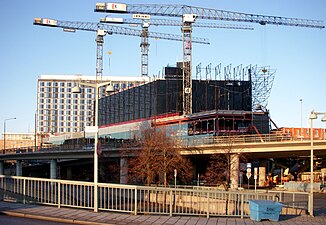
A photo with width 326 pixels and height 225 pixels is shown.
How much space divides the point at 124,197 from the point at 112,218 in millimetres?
2779

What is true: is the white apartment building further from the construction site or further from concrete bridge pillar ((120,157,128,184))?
concrete bridge pillar ((120,157,128,184))

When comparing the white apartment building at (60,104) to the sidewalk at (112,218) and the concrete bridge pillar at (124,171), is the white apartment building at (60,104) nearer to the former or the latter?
the concrete bridge pillar at (124,171)

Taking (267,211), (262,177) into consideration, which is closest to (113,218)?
(267,211)

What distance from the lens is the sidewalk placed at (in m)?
17.3

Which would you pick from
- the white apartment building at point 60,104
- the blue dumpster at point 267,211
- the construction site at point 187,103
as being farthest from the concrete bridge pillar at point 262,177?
the white apartment building at point 60,104

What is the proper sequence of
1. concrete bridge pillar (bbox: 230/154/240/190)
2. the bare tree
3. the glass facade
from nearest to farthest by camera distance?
concrete bridge pillar (bbox: 230/154/240/190), the bare tree, the glass facade

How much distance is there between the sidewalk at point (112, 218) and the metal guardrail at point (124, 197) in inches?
26.4

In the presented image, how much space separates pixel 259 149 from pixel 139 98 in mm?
60537

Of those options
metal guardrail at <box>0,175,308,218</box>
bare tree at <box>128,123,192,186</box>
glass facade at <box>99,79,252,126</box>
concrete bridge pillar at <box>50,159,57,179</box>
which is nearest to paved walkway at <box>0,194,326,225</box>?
metal guardrail at <box>0,175,308,218</box>

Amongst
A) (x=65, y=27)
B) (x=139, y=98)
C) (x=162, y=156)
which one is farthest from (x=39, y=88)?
(x=162, y=156)

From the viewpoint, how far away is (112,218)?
58.6ft

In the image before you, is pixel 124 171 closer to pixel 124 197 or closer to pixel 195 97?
pixel 195 97

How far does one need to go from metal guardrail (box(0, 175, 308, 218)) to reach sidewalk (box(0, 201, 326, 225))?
2.20ft

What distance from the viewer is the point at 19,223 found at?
1712 cm
